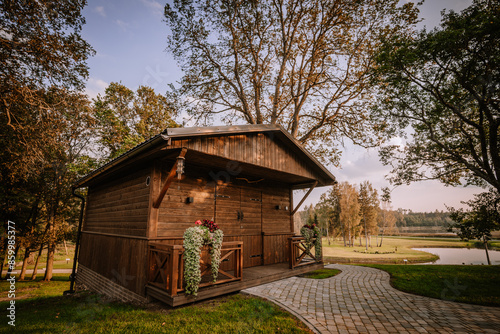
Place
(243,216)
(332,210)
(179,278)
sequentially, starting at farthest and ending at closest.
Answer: (332,210), (243,216), (179,278)

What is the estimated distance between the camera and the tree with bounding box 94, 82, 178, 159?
17.6m

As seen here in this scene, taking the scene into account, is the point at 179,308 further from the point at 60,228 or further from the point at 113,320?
the point at 60,228

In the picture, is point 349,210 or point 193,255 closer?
point 193,255

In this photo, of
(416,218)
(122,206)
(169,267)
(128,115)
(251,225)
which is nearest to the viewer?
(169,267)

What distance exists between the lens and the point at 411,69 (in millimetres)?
10406

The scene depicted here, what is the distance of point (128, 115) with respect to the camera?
19.7m

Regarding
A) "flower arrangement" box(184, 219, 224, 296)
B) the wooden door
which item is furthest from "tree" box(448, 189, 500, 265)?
"flower arrangement" box(184, 219, 224, 296)

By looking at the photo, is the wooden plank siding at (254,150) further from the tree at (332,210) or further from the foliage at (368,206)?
the foliage at (368,206)

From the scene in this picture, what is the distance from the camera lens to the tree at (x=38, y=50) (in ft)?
20.8

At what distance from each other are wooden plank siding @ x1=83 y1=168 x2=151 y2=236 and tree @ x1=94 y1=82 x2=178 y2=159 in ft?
27.7

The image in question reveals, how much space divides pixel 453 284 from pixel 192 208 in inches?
347

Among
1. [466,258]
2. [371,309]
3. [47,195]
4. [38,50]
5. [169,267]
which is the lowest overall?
[466,258]

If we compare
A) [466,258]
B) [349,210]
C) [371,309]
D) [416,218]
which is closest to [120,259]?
[371,309]

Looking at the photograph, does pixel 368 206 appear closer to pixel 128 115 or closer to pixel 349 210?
pixel 349 210
